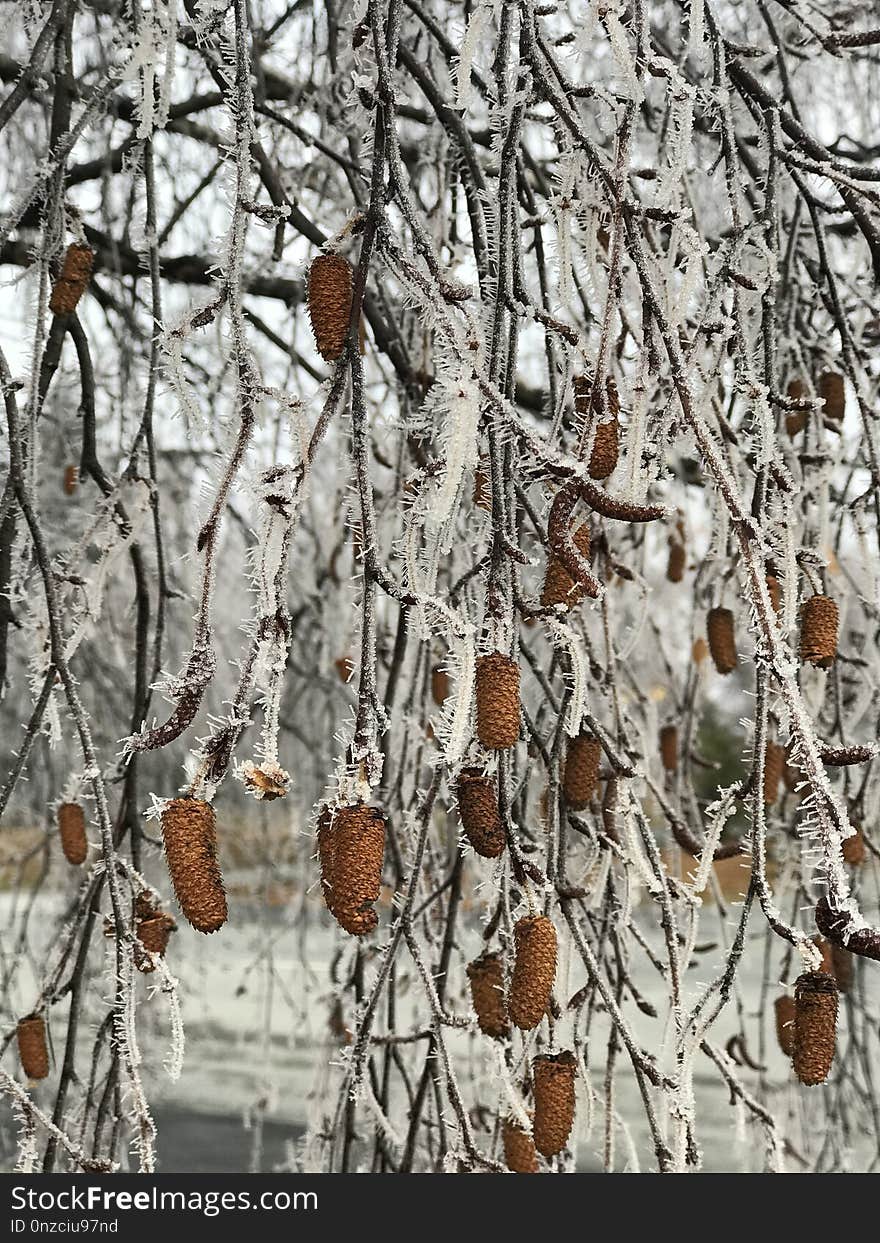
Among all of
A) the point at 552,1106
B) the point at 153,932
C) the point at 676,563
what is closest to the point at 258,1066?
the point at 676,563

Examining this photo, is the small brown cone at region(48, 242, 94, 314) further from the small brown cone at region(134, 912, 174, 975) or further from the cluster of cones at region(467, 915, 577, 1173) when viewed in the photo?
the cluster of cones at region(467, 915, 577, 1173)

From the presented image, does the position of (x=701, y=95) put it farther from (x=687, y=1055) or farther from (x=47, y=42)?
(x=687, y=1055)

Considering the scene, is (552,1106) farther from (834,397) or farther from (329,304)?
(834,397)

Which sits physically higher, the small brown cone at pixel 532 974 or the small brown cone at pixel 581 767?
the small brown cone at pixel 581 767

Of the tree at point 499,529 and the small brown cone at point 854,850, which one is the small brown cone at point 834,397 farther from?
the small brown cone at point 854,850

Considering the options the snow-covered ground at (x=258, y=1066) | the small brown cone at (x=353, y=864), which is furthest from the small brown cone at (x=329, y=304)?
the snow-covered ground at (x=258, y=1066)

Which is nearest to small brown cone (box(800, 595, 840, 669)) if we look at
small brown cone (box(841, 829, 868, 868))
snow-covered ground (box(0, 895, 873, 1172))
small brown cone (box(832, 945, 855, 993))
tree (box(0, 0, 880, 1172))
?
tree (box(0, 0, 880, 1172))
